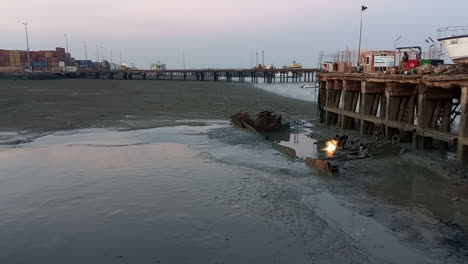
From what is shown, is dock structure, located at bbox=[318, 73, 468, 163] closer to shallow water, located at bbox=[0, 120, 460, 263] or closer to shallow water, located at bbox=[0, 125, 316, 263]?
shallow water, located at bbox=[0, 120, 460, 263]

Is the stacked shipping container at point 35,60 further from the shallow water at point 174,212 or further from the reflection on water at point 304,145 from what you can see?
the shallow water at point 174,212

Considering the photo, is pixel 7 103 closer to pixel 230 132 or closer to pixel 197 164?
pixel 230 132

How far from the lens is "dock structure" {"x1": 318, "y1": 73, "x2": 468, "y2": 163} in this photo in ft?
49.0

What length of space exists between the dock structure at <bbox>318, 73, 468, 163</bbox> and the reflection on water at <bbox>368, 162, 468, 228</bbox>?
2.08 metres

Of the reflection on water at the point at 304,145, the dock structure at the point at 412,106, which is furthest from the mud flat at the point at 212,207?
the dock structure at the point at 412,106

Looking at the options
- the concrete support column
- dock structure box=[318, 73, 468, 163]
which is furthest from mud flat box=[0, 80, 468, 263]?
dock structure box=[318, 73, 468, 163]

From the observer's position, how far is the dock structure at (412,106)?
14945mm

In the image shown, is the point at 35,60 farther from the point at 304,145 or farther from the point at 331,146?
the point at 331,146

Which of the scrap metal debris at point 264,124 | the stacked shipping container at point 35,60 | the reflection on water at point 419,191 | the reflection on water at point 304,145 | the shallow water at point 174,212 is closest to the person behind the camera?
the shallow water at point 174,212

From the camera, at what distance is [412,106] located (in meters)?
18.1

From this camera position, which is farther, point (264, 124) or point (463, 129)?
point (264, 124)

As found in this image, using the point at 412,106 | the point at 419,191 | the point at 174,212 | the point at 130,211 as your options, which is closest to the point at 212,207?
the point at 174,212

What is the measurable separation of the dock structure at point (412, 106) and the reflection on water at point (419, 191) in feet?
6.83

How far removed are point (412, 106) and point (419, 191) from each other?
705cm
